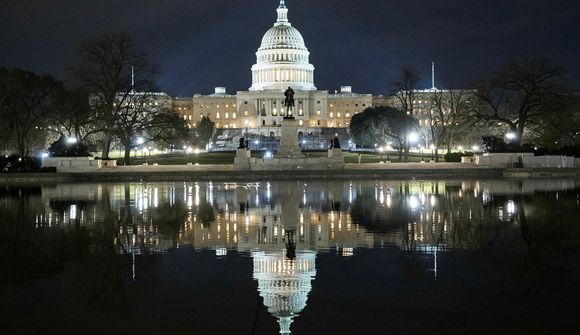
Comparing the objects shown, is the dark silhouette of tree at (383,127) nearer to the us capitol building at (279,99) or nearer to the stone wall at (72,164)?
the stone wall at (72,164)

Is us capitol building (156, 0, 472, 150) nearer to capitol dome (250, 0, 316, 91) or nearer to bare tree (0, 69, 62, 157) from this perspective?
capitol dome (250, 0, 316, 91)

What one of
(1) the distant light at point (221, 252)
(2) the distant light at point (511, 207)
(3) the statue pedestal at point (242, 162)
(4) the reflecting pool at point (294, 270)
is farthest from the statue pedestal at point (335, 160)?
(1) the distant light at point (221, 252)

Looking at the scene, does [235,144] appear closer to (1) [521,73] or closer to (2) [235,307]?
(1) [521,73]

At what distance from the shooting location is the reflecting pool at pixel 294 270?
366 inches

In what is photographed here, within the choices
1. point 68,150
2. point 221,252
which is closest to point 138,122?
point 68,150

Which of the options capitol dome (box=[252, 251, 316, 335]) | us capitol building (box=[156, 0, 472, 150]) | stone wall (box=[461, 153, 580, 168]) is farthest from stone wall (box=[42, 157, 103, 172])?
us capitol building (box=[156, 0, 472, 150])

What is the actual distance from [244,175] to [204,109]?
117m

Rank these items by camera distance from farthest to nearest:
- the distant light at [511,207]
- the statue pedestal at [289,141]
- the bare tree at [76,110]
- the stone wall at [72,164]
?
1. the bare tree at [76,110]
2. the statue pedestal at [289,141]
3. the stone wall at [72,164]
4. the distant light at [511,207]

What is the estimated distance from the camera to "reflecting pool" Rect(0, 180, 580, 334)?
30.5 feet

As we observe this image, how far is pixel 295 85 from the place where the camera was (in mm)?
155375

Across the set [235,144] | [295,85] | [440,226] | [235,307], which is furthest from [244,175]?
[295,85]

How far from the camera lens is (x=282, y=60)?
5974 inches

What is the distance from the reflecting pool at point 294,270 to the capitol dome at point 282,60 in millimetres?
130722

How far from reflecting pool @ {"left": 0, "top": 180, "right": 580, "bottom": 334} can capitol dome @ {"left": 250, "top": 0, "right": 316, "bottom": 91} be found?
130722 millimetres
